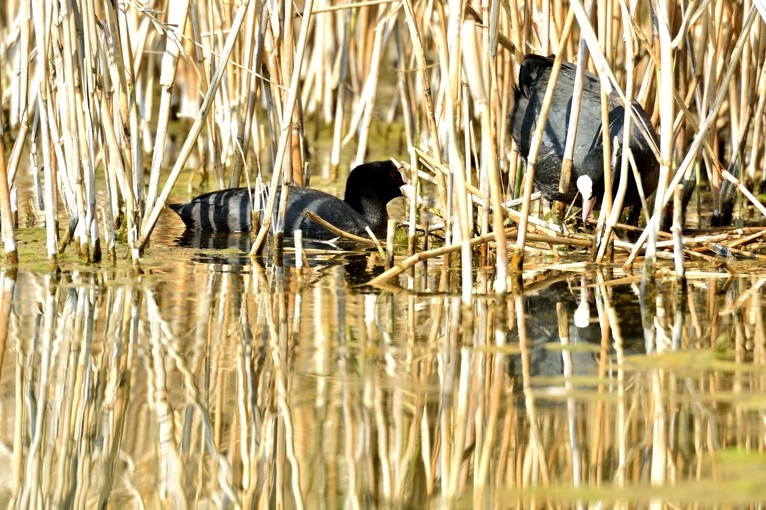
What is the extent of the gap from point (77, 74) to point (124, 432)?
1686 mm

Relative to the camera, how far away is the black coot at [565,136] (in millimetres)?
4863

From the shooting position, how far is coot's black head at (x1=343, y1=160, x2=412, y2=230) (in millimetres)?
5664

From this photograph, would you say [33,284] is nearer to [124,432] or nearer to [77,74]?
[77,74]

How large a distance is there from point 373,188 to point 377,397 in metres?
3.19

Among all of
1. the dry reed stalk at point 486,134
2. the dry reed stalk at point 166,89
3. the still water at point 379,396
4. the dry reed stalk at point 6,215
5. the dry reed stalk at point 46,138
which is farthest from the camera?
the dry reed stalk at point 166,89

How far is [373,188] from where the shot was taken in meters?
5.68

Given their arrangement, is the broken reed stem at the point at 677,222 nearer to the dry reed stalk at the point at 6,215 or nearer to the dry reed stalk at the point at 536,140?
the dry reed stalk at the point at 536,140

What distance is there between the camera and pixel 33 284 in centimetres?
372

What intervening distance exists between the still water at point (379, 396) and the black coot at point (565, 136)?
1.18m

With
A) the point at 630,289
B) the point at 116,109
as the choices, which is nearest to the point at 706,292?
the point at 630,289

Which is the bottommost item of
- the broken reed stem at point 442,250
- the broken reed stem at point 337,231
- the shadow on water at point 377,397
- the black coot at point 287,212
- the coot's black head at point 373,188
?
the shadow on water at point 377,397

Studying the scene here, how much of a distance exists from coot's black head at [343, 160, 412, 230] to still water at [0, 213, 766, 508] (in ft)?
6.24

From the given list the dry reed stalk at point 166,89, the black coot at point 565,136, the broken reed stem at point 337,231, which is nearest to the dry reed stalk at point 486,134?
the broken reed stem at point 337,231

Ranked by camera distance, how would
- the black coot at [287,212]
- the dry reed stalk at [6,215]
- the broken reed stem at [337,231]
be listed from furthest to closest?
1. the black coot at [287,212]
2. the broken reed stem at [337,231]
3. the dry reed stalk at [6,215]
